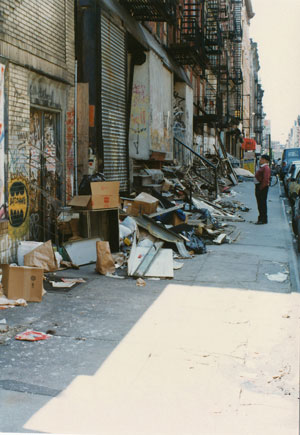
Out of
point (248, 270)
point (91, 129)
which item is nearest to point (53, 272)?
point (248, 270)

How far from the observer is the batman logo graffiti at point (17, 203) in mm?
7829

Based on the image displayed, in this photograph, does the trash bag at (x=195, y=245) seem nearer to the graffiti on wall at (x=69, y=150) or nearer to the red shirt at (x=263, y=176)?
the graffiti on wall at (x=69, y=150)

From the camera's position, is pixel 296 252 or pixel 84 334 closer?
pixel 84 334

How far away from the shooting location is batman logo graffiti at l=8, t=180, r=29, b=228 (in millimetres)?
7829

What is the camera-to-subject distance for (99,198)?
8531 mm

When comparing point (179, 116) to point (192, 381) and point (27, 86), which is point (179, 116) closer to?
point (27, 86)

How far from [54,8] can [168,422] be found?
8.35 metres

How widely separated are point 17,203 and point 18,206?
2.4 inches

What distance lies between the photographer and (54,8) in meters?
9.63

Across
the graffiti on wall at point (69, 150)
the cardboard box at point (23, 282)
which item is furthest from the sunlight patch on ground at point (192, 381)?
the graffiti on wall at point (69, 150)

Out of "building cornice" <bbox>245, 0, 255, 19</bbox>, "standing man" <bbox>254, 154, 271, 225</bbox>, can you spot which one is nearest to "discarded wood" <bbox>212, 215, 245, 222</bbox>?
"standing man" <bbox>254, 154, 271, 225</bbox>

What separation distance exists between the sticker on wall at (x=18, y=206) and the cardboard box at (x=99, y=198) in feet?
2.45

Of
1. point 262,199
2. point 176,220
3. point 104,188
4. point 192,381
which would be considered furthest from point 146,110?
point 192,381

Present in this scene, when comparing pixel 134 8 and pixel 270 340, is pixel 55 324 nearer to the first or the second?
pixel 270 340
